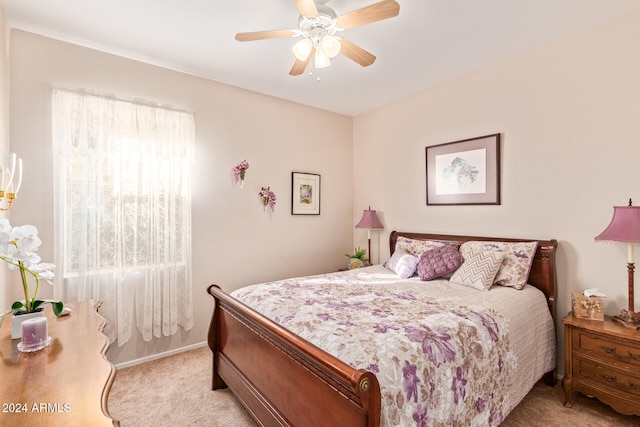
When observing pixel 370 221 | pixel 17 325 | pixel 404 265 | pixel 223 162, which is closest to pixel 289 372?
pixel 17 325

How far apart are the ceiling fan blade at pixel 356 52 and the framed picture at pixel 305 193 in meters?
1.88

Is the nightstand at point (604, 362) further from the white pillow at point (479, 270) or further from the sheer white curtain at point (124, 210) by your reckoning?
the sheer white curtain at point (124, 210)

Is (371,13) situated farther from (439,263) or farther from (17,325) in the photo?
(17,325)

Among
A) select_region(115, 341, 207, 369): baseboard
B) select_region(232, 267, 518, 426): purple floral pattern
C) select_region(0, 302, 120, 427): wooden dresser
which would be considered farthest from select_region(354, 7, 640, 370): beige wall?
select_region(0, 302, 120, 427): wooden dresser

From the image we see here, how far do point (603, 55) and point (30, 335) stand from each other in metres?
3.96

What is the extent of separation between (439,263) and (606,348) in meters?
1.22

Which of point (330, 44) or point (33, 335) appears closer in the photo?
point (33, 335)

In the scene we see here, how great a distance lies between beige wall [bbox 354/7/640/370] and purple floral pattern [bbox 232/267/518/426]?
1.16m

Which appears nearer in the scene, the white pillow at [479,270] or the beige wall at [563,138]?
the beige wall at [563,138]

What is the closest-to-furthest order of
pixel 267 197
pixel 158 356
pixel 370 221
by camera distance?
pixel 158 356
pixel 267 197
pixel 370 221

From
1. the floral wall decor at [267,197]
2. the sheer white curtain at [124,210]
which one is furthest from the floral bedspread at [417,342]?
the floral wall decor at [267,197]

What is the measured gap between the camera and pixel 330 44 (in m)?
1.98

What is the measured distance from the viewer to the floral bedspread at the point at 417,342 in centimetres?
136

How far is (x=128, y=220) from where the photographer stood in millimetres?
2762
